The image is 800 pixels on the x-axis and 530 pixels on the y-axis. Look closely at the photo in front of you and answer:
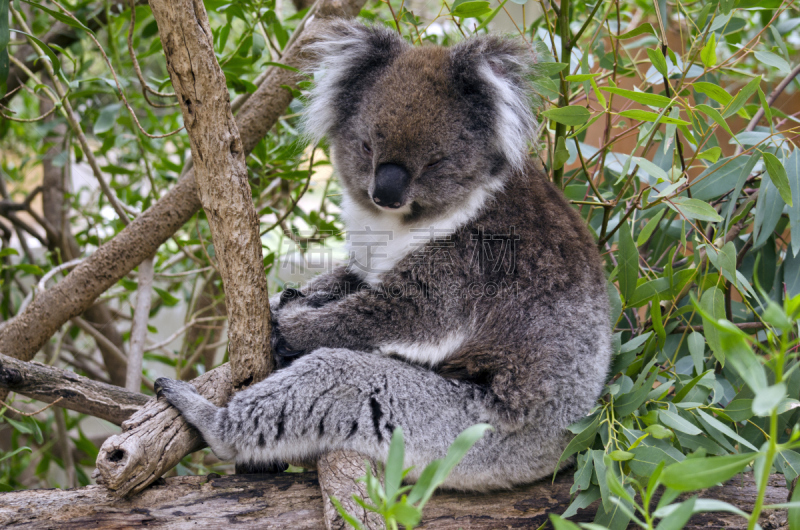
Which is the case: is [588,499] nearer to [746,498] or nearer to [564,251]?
[746,498]

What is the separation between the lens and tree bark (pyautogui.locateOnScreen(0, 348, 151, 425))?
1.87m

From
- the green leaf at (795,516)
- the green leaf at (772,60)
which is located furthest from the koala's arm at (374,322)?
the green leaf at (772,60)

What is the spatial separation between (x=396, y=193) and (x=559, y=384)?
2.68 ft

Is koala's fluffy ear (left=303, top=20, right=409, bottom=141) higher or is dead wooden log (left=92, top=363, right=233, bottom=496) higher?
koala's fluffy ear (left=303, top=20, right=409, bottom=141)

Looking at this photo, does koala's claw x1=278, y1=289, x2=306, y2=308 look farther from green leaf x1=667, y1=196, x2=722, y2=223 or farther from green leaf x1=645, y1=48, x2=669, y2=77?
green leaf x1=645, y1=48, x2=669, y2=77

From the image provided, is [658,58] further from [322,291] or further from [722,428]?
[322,291]

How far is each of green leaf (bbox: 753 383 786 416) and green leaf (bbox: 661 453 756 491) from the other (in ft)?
0.55

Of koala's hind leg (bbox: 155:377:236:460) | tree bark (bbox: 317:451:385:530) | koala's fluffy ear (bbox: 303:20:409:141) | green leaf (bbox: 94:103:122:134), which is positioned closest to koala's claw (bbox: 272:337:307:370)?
koala's hind leg (bbox: 155:377:236:460)

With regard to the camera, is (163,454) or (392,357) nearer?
(163,454)

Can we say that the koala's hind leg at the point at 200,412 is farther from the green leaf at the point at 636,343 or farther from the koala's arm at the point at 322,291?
the green leaf at the point at 636,343

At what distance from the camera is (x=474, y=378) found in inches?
76.4

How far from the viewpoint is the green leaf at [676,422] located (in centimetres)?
158

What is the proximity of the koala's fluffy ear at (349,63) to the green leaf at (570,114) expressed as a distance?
0.68 metres

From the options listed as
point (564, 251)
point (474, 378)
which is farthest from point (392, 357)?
point (564, 251)
